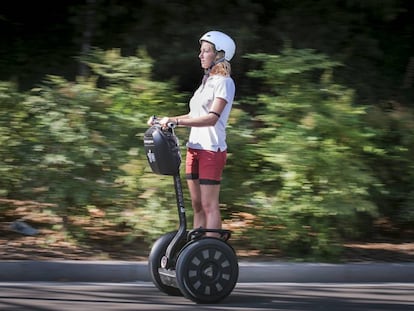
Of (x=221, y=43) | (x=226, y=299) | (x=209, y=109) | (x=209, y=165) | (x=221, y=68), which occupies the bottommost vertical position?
(x=226, y=299)

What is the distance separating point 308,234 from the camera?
8.27 meters

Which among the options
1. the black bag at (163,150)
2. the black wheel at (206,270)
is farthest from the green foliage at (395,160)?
the black bag at (163,150)

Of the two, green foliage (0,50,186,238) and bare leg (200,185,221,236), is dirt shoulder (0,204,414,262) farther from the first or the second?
bare leg (200,185,221,236)

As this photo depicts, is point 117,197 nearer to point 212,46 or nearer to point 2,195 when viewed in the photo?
point 2,195

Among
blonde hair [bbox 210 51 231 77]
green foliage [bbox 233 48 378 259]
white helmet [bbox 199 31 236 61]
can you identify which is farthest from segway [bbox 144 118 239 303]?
green foliage [bbox 233 48 378 259]

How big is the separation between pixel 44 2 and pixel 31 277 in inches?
288

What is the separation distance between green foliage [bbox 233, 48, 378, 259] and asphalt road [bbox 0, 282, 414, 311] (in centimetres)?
69

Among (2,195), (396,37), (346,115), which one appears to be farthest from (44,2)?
(346,115)

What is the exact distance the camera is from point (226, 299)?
21.9 feet

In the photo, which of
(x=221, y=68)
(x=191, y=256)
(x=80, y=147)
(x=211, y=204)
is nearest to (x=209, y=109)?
(x=221, y=68)

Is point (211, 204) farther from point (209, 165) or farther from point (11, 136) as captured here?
point (11, 136)

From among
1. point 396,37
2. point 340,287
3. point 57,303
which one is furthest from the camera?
point 396,37

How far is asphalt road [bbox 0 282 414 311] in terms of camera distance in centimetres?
634

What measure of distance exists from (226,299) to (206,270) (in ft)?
1.39
